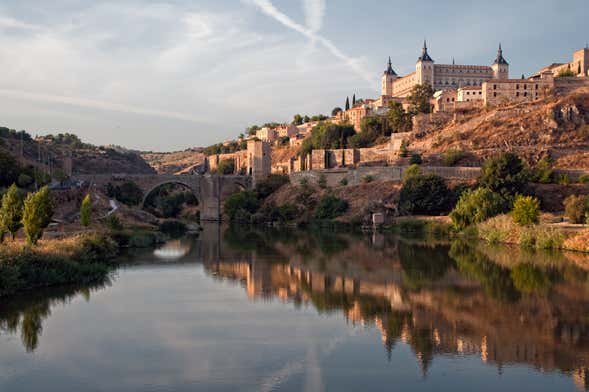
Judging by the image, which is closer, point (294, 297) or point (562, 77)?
point (294, 297)

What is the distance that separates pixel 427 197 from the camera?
1729 inches

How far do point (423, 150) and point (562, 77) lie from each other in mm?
18127

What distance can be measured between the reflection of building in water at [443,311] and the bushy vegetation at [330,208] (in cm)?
2482

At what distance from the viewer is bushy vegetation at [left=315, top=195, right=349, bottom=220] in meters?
49.7

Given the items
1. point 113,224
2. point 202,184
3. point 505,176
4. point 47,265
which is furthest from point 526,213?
point 202,184

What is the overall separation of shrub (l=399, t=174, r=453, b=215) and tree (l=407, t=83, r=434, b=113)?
25472 millimetres

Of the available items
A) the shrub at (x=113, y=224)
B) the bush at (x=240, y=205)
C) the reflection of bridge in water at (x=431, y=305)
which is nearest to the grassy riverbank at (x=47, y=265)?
the reflection of bridge in water at (x=431, y=305)

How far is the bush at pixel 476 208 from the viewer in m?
35.8

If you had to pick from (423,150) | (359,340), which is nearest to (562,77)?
(423,150)

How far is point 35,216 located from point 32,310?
20.2 feet

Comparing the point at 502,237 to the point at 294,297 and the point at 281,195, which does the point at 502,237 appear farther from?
the point at 281,195

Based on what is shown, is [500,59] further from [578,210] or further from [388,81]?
[578,210]

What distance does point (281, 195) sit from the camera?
58906 mm

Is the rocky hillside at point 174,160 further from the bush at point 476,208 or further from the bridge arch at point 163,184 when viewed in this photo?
the bush at point 476,208
